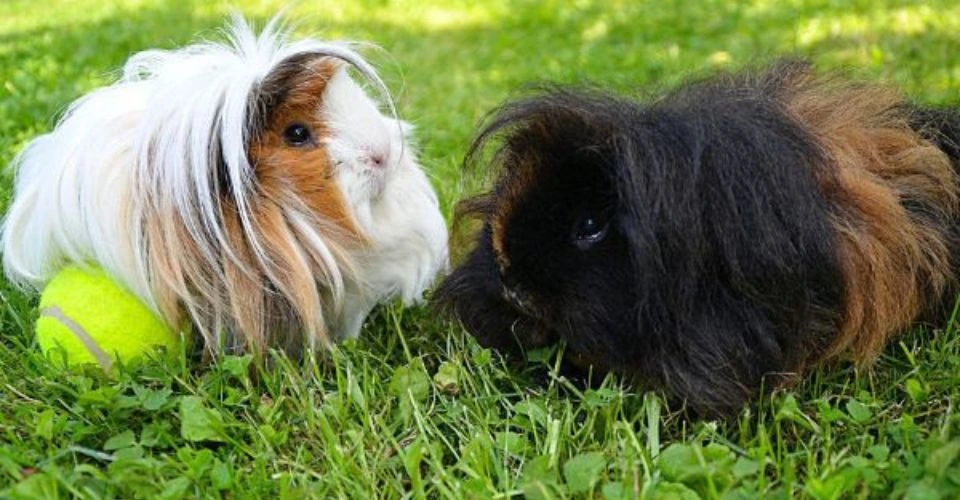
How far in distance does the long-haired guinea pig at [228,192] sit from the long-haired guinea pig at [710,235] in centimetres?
34

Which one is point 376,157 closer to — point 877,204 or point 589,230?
point 589,230

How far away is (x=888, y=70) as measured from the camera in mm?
4273

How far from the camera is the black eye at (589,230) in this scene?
5.66ft

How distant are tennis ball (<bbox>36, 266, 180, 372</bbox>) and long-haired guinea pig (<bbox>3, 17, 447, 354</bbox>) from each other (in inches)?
2.1

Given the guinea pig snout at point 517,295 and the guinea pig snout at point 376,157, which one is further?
the guinea pig snout at point 376,157

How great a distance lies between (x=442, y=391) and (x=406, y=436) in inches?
6.4

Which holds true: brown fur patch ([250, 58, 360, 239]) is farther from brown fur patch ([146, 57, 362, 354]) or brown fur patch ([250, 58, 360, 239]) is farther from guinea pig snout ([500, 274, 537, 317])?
guinea pig snout ([500, 274, 537, 317])

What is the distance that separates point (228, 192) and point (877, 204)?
3.96ft

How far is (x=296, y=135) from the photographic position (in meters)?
2.05

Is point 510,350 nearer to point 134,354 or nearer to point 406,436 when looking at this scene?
point 406,436

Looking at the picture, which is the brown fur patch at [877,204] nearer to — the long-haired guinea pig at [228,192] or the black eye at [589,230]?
the black eye at [589,230]

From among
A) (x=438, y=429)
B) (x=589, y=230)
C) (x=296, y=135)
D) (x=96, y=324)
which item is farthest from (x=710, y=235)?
(x=96, y=324)

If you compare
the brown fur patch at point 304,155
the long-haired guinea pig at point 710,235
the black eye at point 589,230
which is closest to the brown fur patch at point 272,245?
the brown fur patch at point 304,155

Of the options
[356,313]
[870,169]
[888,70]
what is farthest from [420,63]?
[870,169]
